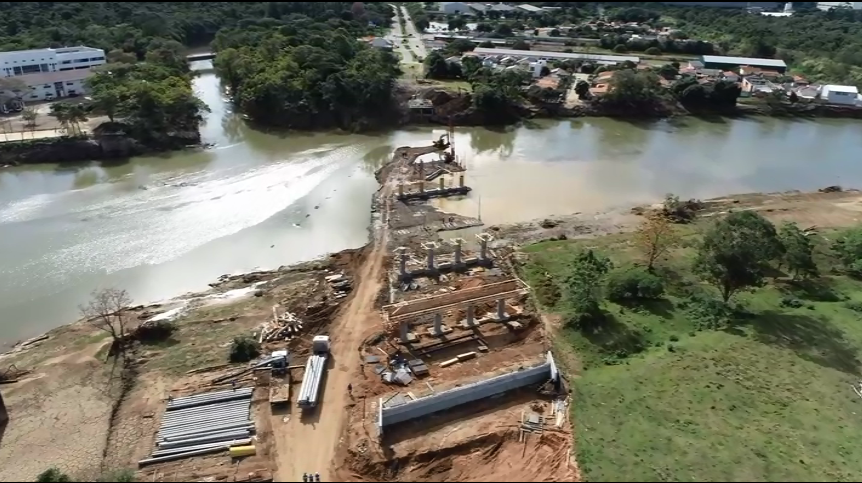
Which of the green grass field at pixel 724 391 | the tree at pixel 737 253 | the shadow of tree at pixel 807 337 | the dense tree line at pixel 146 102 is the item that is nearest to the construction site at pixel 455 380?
the green grass field at pixel 724 391

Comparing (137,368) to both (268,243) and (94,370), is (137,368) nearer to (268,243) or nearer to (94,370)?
(94,370)

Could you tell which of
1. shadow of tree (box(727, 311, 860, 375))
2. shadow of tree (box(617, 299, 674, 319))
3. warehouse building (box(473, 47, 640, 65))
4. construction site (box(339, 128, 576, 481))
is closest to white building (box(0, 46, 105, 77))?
warehouse building (box(473, 47, 640, 65))

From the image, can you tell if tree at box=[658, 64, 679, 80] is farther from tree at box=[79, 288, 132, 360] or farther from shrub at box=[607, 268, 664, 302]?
tree at box=[79, 288, 132, 360]

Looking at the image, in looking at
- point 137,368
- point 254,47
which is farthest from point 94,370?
point 254,47

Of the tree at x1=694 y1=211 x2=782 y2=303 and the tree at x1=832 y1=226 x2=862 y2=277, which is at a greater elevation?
the tree at x1=694 y1=211 x2=782 y2=303

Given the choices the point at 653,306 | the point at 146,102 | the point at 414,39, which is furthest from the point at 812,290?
the point at 414,39

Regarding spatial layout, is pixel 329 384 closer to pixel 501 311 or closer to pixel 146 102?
pixel 501 311

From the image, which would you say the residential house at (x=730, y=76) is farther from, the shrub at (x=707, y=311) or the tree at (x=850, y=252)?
the shrub at (x=707, y=311)
